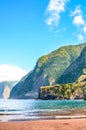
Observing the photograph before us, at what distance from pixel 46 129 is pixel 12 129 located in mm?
3673

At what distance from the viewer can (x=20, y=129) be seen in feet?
113

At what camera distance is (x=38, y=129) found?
33.7m

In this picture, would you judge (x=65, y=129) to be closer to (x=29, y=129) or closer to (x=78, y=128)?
(x=78, y=128)

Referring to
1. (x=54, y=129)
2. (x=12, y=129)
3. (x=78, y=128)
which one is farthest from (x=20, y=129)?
(x=78, y=128)

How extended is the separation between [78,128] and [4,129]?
25.7ft

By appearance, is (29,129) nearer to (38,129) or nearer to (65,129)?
(38,129)

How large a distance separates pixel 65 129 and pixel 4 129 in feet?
21.2

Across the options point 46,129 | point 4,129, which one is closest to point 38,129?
point 46,129

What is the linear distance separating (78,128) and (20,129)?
612 centimetres

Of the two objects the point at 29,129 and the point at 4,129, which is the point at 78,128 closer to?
the point at 29,129

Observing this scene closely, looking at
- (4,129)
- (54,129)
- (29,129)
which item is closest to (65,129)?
(54,129)

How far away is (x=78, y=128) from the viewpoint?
112ft

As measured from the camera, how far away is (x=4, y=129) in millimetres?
34375

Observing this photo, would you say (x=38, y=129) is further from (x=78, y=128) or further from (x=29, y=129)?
(x=78, y=128)
